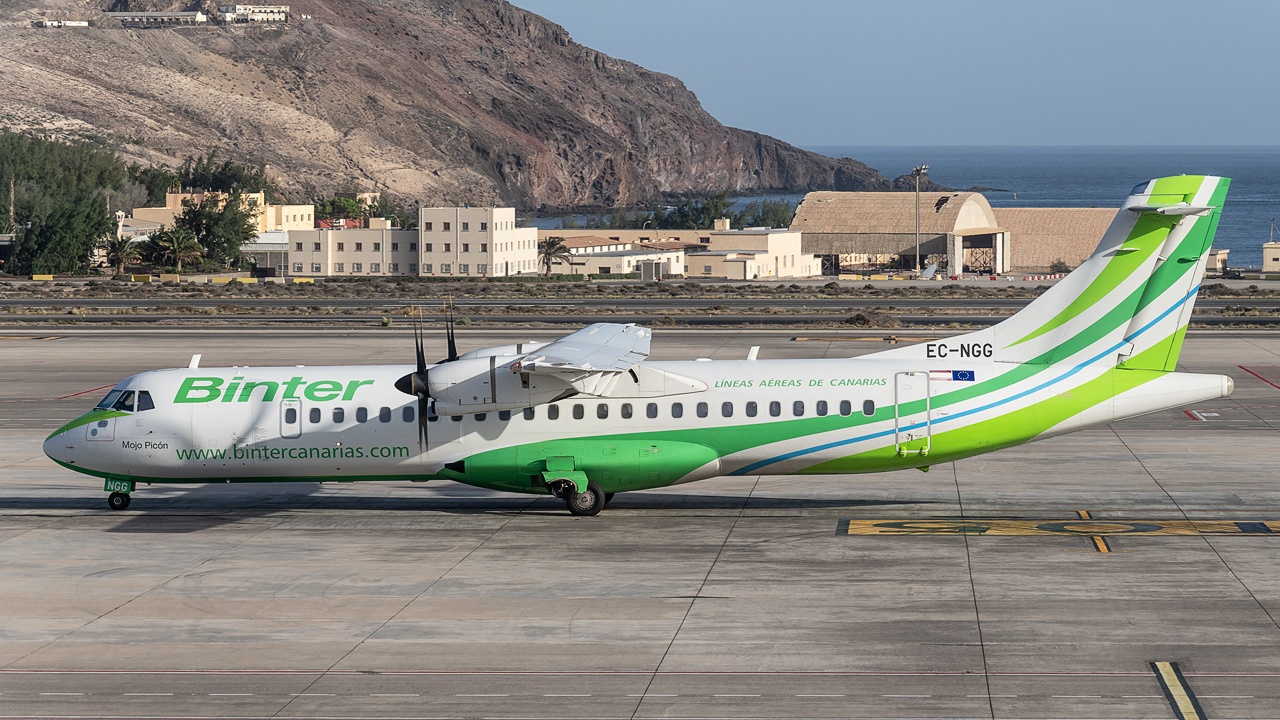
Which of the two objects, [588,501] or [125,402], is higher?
[125,402]

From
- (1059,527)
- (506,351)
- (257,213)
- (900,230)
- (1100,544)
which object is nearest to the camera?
(1100,544)

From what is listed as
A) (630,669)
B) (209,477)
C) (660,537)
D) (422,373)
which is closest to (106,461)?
(209,477)

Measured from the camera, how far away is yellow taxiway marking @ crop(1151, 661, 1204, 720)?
54.6 feet

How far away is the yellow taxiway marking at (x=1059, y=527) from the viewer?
87.2 ft

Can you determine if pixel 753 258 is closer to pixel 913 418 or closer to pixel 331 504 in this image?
pixel 331 504

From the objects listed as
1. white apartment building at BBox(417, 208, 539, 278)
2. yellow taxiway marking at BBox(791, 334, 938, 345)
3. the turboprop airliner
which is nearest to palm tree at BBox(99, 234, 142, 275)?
white apartment building at BBox(417, 208, 539, 278)

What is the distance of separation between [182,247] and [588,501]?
107657 millimetres

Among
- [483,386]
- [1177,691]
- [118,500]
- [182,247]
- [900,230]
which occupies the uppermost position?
[900,230]

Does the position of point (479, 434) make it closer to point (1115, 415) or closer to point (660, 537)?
point (660, 537)

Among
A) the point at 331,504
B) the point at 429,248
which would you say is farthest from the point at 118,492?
the point at 429,248

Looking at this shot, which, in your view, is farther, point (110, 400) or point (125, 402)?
point (110, 400)

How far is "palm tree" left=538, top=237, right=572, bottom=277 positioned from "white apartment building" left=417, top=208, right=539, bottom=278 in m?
6.44

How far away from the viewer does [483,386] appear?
26.6 metres

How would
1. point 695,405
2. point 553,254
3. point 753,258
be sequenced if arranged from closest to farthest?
point 695,405 → point 753,258 → point 553,254
